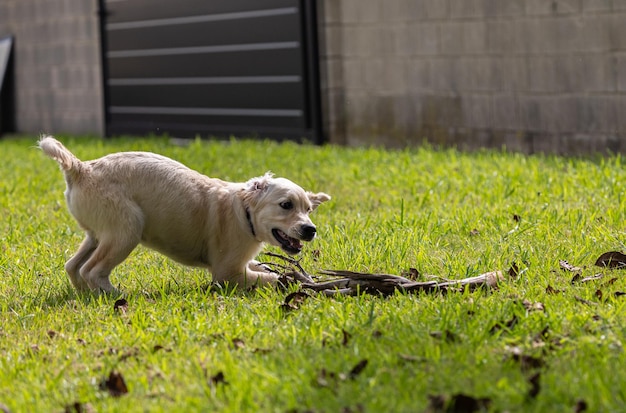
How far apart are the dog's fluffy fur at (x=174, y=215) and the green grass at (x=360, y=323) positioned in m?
0.20

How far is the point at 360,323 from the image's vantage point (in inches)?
201

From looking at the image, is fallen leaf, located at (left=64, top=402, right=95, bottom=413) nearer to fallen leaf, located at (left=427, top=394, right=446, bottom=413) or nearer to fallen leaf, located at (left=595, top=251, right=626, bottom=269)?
fallen leaf, located at (left=427, top=394, right=446, bottom=413)

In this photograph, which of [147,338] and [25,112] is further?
[25,112]

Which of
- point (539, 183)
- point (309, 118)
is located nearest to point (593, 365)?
point (539, 183)

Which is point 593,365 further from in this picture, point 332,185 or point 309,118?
point 309,118

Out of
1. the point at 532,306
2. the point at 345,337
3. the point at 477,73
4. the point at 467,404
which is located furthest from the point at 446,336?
the point at 477,73

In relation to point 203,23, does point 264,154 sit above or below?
below

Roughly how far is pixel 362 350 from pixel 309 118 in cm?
920

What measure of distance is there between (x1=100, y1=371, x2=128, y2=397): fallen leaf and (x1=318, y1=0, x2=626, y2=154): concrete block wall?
711 cm

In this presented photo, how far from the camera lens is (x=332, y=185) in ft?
32.2

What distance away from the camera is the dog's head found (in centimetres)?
607

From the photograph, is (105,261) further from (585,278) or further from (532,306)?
(585,278)

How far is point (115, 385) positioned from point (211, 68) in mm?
10969

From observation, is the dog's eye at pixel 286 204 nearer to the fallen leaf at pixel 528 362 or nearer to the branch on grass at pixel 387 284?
the branch on grass at pixel 387 284
